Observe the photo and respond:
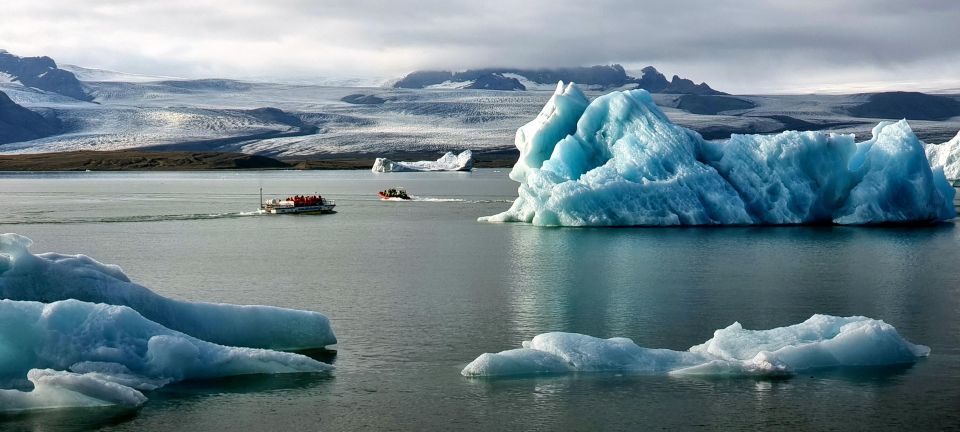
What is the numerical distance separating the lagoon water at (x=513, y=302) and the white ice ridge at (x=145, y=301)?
71 centimetres

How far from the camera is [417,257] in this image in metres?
30.8

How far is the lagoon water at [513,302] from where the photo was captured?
1322 centimetres

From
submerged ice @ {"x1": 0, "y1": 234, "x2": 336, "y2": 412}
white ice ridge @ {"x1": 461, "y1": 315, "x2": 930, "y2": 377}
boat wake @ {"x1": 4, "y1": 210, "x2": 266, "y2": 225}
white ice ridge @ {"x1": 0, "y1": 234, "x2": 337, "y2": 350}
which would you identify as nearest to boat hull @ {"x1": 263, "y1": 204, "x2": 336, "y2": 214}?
boat wake @ {"x1": 4, "y1": 210, "x2": 266, "y2": 225}

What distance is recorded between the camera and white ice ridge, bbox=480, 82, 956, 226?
35.9 m

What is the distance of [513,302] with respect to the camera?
71.9ft

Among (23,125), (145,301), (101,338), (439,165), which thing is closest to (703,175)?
(145,301)

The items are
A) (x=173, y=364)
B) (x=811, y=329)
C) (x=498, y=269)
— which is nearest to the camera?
(x=173, y=364)

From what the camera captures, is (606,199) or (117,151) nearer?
(606,199)

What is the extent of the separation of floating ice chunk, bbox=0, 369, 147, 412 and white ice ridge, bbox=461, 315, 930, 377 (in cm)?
459

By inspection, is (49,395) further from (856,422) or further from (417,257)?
(417,257)

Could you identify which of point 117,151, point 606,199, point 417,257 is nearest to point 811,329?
point 417,257

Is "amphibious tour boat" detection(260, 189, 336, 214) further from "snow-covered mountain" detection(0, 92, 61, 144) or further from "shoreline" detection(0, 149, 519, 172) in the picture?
"snow-covered mountain" detection(0, 92, 61, 144)

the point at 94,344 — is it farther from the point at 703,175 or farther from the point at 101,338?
the point at 703,175

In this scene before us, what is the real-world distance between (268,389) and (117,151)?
118 meters
